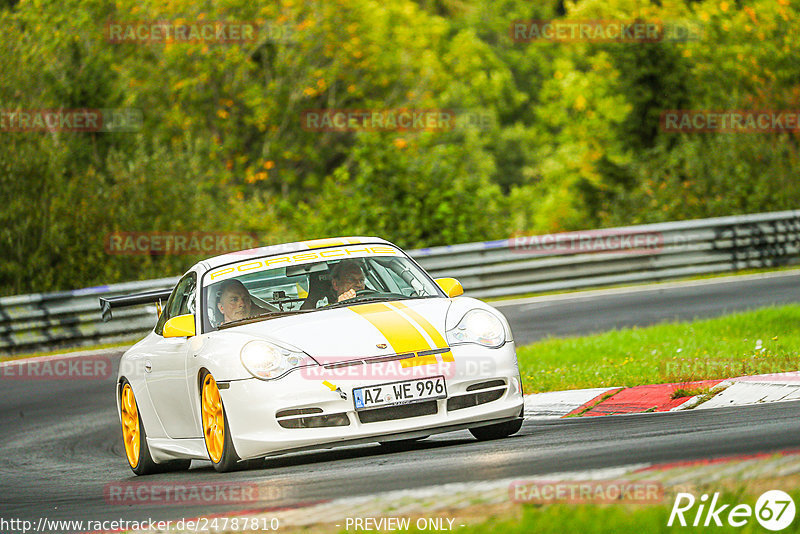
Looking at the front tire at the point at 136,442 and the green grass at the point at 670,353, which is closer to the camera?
the front tire at the point at 136,442

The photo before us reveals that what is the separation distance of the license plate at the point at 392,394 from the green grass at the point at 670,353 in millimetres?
3156

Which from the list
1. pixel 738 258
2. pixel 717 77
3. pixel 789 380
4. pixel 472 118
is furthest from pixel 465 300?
pixel 472 118

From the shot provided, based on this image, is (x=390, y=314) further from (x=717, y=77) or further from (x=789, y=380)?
(x=717, y=77)

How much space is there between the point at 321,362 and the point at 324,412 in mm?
298

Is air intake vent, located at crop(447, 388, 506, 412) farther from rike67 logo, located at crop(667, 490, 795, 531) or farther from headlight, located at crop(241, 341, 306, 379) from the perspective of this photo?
rike67 logo, located at crop(667, 490, 795, 531)

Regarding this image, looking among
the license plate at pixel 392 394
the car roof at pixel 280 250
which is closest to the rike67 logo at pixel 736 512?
the license plate at pixel 392 394

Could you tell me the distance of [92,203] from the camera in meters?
22.0

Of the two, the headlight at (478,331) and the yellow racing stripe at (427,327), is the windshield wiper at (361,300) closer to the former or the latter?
the yellow racing stripe at (427,327)

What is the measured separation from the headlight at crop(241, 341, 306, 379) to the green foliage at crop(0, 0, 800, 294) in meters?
13.9

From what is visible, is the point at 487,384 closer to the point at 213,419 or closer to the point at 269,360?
the point at 269,360

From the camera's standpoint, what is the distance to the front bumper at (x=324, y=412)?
7.73 meters

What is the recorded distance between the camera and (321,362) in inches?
307

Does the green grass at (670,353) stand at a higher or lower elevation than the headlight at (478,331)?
lower

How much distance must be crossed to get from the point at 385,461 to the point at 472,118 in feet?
144
